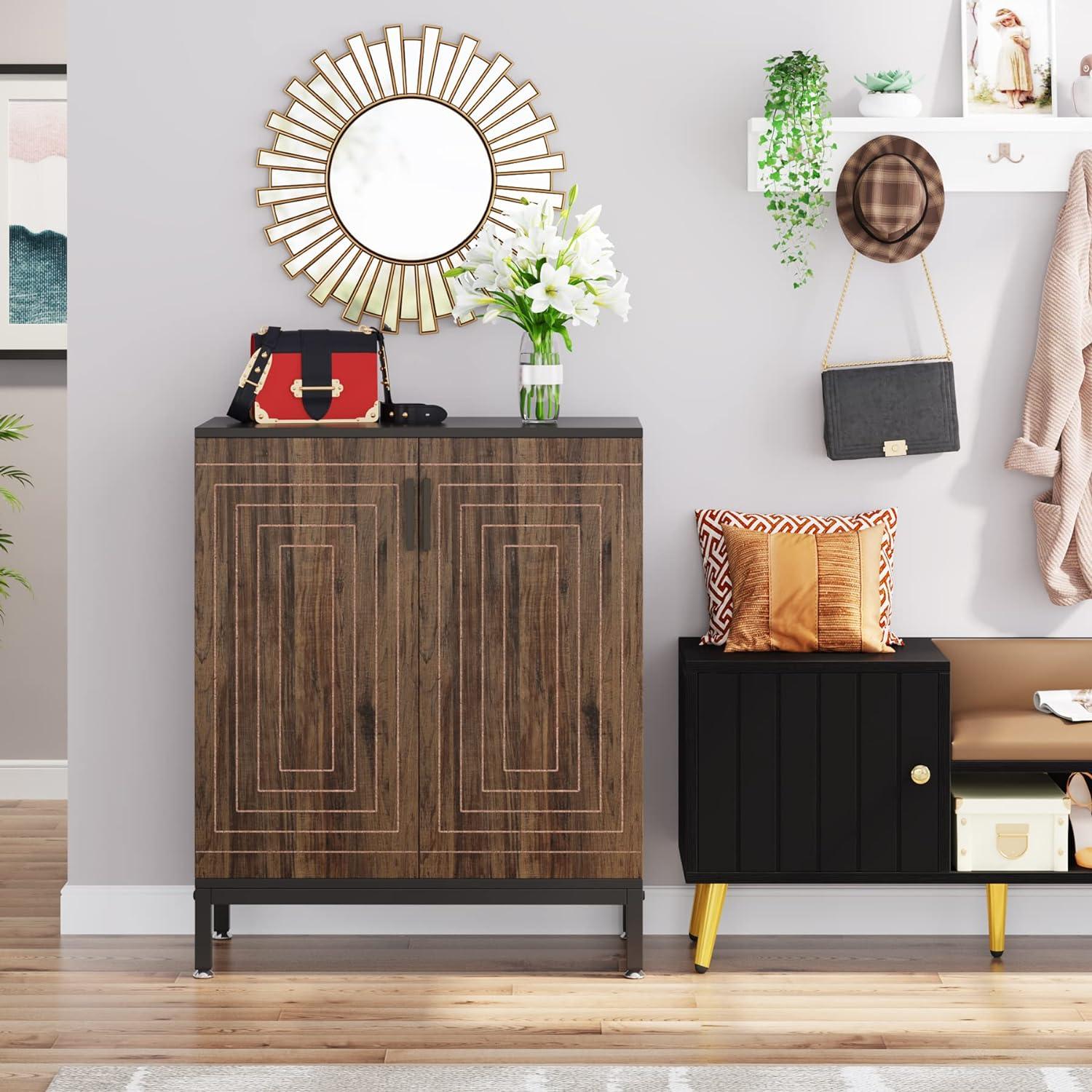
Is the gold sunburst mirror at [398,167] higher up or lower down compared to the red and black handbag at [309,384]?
higher up

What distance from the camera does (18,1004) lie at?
2.79 metres

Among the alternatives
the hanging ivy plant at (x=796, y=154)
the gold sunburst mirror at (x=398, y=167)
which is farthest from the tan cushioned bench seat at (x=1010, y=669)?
the gold sunburst mirror at (x=398, y=167)

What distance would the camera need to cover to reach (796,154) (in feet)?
9.72

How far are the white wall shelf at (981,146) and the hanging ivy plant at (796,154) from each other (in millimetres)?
40

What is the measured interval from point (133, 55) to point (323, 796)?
1.76m

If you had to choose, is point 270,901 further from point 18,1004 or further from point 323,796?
point 18,1004

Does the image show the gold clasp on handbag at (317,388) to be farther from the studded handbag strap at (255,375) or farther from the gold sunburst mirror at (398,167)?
the gold sunburst mirror at (398,167)

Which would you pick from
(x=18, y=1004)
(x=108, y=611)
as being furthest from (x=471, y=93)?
(x=18, y=1004)

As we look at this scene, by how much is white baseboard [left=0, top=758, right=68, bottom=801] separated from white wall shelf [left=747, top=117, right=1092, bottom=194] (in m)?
2.89

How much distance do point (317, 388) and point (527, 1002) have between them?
1.40 m

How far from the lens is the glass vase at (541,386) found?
2.92m

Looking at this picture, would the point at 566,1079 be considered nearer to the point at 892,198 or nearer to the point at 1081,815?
the point at 1081,815

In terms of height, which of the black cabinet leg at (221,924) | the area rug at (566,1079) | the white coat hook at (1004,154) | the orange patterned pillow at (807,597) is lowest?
the area rug at (566,1079)

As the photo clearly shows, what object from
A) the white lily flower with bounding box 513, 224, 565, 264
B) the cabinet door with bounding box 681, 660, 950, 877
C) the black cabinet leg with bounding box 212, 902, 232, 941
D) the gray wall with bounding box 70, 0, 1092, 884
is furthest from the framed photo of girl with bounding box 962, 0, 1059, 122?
the black cabinet leg with bounding box 212, 902, 232, 941
